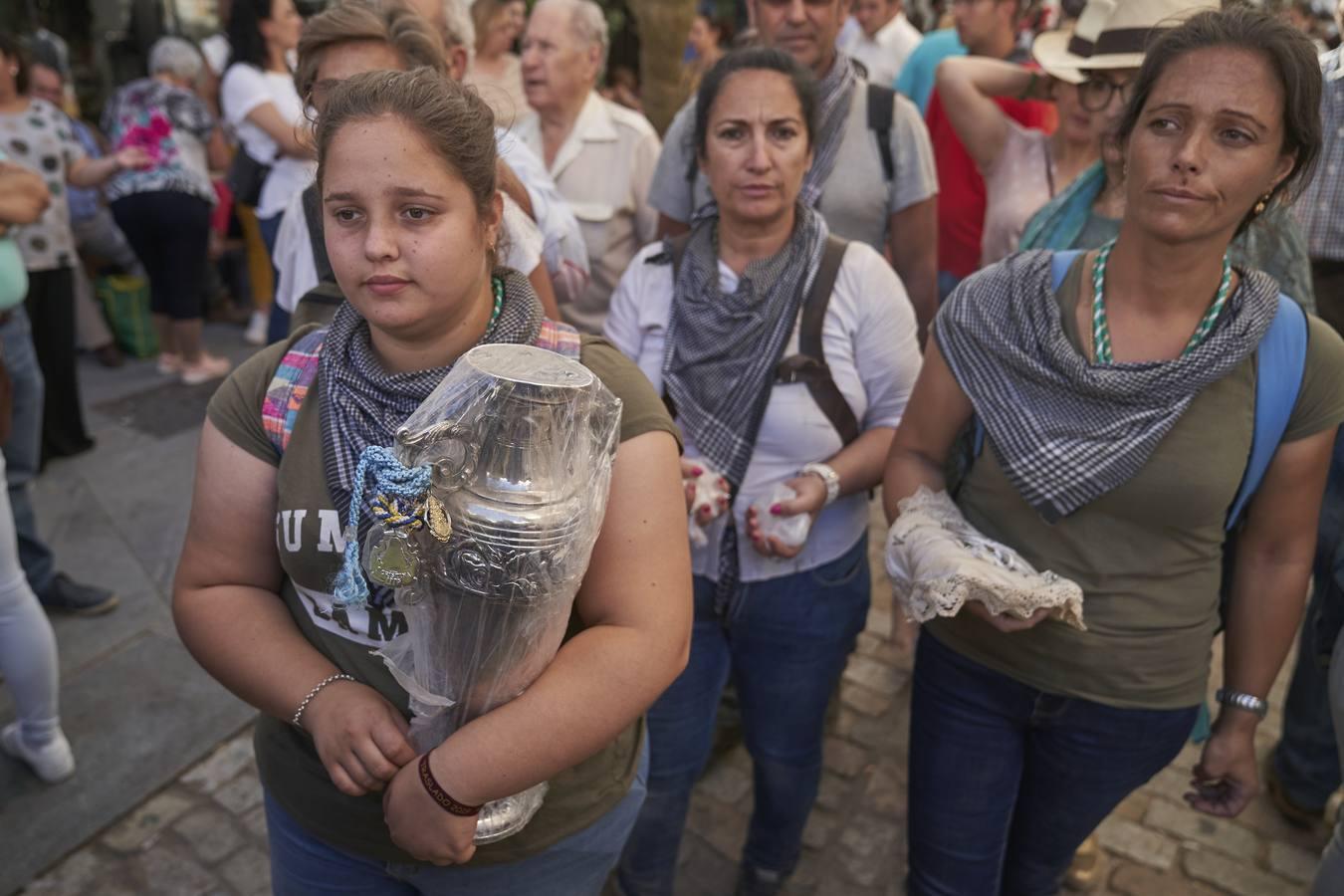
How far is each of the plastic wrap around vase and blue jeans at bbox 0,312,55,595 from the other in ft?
10.3

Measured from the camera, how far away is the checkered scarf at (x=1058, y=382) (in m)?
1.77

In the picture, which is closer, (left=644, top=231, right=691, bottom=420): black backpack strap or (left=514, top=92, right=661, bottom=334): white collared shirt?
(left=644, top=231, right=691, bottom=420): black backpack strap

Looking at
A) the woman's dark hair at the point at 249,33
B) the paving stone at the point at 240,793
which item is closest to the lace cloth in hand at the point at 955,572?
the paving stone at the point at 240,793

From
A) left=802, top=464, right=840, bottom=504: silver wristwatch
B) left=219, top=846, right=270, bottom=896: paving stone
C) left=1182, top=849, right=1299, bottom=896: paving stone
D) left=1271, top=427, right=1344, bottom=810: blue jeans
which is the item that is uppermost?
left=802, top=464, right=840, bottom=504: silver wristwatch

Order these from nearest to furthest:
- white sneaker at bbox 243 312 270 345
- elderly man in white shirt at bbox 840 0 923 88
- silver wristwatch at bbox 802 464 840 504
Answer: silver wristwatch at bbox 802 464 840 504
elderly man in white shirt at bbox 840 0 923 88
white sneaker at bbox 243 312 270 345

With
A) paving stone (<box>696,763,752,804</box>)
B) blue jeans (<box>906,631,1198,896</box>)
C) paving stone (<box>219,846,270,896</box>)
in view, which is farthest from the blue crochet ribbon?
paving stone (<box>696,763,752,804</box>)

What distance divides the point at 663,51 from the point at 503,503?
17.3ft

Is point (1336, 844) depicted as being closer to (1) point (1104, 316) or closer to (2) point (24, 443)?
(1) point (1104, 316)

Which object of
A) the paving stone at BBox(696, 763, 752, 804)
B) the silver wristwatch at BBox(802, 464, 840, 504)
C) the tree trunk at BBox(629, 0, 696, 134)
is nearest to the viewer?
the silver wristwatch at BBox(802, 464, 840, 504)

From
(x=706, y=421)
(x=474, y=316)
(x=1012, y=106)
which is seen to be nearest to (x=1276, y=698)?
(x=1012, y=106)

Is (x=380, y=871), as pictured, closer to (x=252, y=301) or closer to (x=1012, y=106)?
(x=1012, y=106)

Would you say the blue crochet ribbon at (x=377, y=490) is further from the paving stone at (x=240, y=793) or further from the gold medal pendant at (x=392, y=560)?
the paving stone at (x=240, y=793)

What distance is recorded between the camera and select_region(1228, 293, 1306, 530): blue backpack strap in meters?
1.79

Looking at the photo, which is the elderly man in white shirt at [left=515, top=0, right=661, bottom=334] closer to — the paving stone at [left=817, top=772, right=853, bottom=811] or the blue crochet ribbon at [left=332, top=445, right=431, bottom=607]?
the paving stone at [left=817, top=772, right=853, bottom=811]
